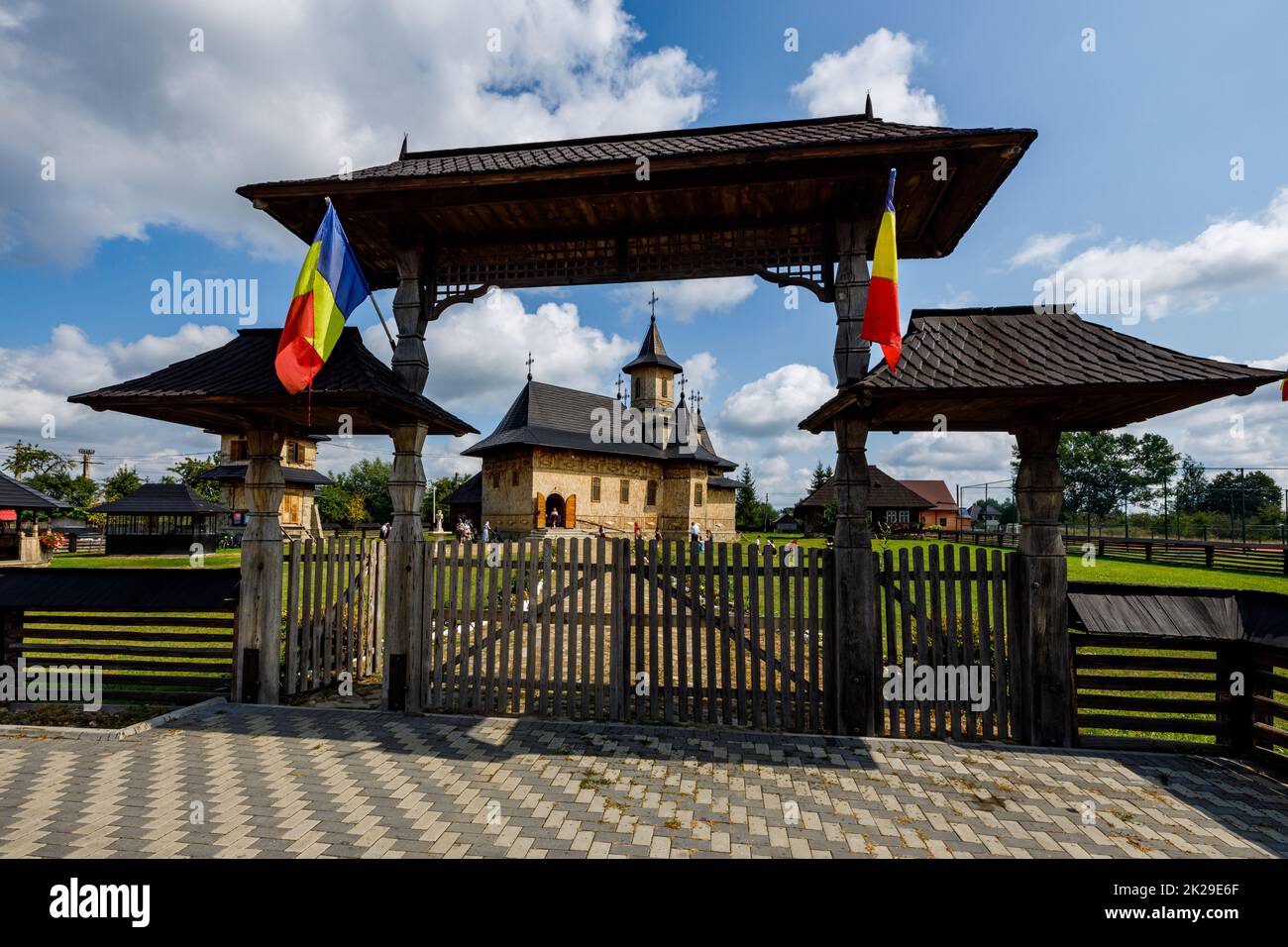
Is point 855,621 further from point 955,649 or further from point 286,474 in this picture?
point 286,474

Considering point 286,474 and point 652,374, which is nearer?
point 286,474

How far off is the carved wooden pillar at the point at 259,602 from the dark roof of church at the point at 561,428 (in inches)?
885

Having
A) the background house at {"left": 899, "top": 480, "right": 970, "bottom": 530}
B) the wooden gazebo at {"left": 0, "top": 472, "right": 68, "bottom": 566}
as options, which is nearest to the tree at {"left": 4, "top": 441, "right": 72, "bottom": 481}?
the wooden gazebo at {"left": 0, "top": 472, "right": 68, "bottom": 566}

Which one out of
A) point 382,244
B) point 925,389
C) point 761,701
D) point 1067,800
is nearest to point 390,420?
point 382,244

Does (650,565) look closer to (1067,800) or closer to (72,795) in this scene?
(1067,800)

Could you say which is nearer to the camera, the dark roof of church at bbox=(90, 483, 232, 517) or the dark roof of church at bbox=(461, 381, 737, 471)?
the dark roof of church at bbox=(461, 381, 737, 471)

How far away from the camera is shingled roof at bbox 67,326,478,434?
16.6ft

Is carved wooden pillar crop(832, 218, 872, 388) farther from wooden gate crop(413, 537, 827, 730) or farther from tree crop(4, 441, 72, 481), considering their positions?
tree crop(4, 441, 72, 481)

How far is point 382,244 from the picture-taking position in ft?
20.7

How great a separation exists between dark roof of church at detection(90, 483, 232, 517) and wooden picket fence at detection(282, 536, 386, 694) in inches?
1333

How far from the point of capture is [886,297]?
4430mm

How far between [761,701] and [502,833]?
2.86 meters

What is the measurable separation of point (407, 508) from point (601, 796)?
11.4 ft

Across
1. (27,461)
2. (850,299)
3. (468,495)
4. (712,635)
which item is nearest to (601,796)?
(712,635)
